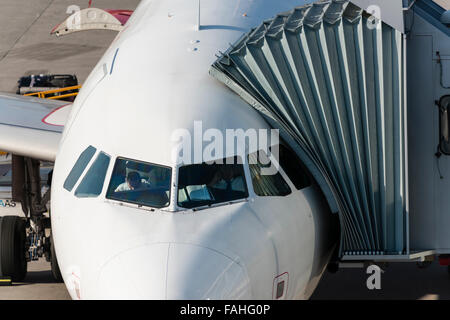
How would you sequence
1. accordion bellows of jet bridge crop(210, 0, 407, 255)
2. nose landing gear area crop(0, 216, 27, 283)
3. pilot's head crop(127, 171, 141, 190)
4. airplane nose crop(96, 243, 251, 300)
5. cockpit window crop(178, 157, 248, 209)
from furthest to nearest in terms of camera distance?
nose landing gear area crop(0, 216, 27, 283)
accordion bellows of jet bridge crop(210, 0, 407, 255)
pilot's head crop(127, 171, 141, 190)
cockpit window crop(178, 157, 248, 209)
airplane nose crop(96, 243, 251, 300)

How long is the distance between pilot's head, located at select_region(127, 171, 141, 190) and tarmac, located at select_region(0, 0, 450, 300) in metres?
5.50

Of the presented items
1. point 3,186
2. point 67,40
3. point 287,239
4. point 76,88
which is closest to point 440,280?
point 287,239

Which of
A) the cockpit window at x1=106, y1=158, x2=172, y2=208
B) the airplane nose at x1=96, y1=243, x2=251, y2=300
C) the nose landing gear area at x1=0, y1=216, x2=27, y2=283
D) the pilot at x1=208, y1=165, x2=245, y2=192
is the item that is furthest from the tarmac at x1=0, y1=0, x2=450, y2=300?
the airplane nose at x1=96, y1=243, x2=251, y2=300

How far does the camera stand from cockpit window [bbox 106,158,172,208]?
9305 mm

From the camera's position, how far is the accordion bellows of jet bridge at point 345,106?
10.1 metres

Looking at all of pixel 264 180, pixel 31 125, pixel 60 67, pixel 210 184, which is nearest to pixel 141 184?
pixel 210 184

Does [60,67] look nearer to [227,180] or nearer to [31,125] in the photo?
[31,125]

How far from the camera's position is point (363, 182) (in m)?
10.2

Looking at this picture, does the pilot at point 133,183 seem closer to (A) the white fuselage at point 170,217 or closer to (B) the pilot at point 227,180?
(A) the white fuselage at point 170,217

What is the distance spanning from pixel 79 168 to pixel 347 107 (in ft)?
10.8

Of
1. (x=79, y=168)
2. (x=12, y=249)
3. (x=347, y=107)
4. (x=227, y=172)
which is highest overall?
(x=347, y=107)

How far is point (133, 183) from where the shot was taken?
9.39 m

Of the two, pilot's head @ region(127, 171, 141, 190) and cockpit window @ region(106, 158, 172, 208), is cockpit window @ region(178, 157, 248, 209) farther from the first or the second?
pilot's head @ region(127, 171, 141, 190)

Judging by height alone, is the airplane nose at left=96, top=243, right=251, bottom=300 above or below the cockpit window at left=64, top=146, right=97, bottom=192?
below
